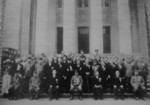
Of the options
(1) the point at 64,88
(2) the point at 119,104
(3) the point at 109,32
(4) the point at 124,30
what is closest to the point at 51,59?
(1) the point at 64,88

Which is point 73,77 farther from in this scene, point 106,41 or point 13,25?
point 106,41

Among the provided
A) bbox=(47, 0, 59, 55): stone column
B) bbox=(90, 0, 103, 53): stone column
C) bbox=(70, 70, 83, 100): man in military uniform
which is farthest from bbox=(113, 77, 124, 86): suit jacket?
bbox=(47, 0, 59, 55): stone column

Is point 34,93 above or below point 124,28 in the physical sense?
below

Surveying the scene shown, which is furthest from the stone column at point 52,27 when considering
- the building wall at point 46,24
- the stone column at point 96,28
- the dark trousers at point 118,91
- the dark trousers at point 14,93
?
the dark trousers at point 118,91

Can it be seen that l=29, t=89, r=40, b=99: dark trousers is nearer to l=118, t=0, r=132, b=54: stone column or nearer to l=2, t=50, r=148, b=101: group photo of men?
l=2, t=50, r=148, b=101: group photo of men

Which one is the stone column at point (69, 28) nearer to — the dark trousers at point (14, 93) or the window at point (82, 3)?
the window at point (82, 3)

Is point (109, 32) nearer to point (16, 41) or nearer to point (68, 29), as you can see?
point (68, 29)

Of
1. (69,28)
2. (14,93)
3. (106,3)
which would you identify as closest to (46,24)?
(69,28)
